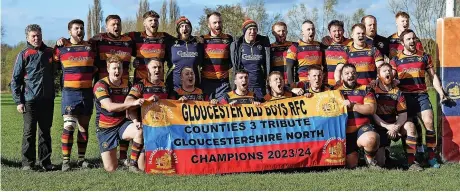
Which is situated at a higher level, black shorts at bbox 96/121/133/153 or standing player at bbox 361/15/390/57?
standing player at bbox 361/15/390/57

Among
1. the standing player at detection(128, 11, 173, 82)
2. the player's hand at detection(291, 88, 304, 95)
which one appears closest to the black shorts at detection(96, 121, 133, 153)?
the standing player at detection(128, 11, 173, 82)

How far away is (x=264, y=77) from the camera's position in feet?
29.2

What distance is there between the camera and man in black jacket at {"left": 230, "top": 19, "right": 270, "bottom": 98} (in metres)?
8.64

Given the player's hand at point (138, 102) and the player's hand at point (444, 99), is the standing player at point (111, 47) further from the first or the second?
the player's hand at point (444, 99)

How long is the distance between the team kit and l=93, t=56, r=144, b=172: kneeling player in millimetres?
14

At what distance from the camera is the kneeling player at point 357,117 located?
302 inches

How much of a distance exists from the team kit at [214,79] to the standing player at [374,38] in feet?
0.05

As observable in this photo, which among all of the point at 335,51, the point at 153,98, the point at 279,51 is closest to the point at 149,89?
the point at 153,98

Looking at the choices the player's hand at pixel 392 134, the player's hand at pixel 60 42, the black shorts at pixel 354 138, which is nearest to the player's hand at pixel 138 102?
the player's hand at pixel 60 42

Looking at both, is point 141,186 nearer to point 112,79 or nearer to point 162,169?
point 162,169

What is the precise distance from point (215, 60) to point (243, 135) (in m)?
1.59

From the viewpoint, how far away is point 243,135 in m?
7.61

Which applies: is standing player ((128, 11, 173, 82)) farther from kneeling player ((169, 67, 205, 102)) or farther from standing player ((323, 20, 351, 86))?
standing player ((323, 20, 351, 86))

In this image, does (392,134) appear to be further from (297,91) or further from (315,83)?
(297,91)
